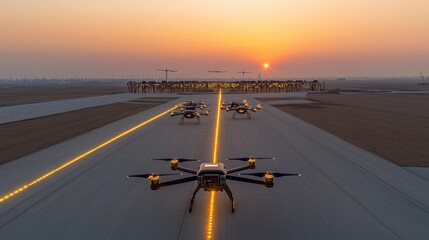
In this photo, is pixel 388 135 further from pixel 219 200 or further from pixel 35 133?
pixel 35 133

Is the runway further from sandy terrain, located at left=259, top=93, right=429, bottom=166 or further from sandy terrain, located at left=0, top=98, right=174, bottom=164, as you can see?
sandy terrain, located at left=0, top=98, right=174, bottom=164

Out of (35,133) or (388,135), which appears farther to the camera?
(35,133)

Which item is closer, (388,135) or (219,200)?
(219,200)

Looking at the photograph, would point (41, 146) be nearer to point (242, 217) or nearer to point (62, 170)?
point (62, 170)

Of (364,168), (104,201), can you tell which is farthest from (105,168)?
(364,168)

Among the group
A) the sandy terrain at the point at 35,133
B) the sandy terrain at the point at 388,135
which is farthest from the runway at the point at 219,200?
the sandy terrain at the point at 35,133

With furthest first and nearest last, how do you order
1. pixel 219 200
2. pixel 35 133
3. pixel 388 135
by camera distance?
pixel 35 133
pixel 388 135
pixel 219 200

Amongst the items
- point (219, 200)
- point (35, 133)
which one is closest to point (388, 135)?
point (219, 200)

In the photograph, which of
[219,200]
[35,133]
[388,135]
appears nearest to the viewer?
[219,200]

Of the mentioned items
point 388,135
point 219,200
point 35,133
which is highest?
point 388,135

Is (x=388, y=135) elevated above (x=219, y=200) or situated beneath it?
elevated above
